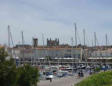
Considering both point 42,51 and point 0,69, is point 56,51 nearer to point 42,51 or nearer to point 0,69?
point 42,51

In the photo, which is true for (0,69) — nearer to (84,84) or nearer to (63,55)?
(84,84)

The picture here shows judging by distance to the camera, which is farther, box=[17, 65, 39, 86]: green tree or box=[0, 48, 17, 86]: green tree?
box=[17, 65, 39, 86]: green tree

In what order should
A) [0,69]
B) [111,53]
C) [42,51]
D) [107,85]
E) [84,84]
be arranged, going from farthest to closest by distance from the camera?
[111,53], [42,51], [84,84], [107,85], [0,69]

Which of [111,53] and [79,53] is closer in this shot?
[79,53]

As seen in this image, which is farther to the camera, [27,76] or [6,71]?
[27,76]

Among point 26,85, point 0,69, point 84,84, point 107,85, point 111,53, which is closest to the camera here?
point 0,69

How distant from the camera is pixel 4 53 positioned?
828 inches

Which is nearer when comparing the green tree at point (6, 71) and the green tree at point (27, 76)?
the green tree at point (6, 71)

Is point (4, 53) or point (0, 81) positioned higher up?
point (4, 53)

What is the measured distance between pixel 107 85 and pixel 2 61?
11.5 m

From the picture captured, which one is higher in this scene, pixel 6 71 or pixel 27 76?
pixel 6 71

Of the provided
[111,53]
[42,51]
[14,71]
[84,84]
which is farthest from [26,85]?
[111,53]

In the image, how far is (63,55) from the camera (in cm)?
14388

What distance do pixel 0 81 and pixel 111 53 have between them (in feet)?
446
